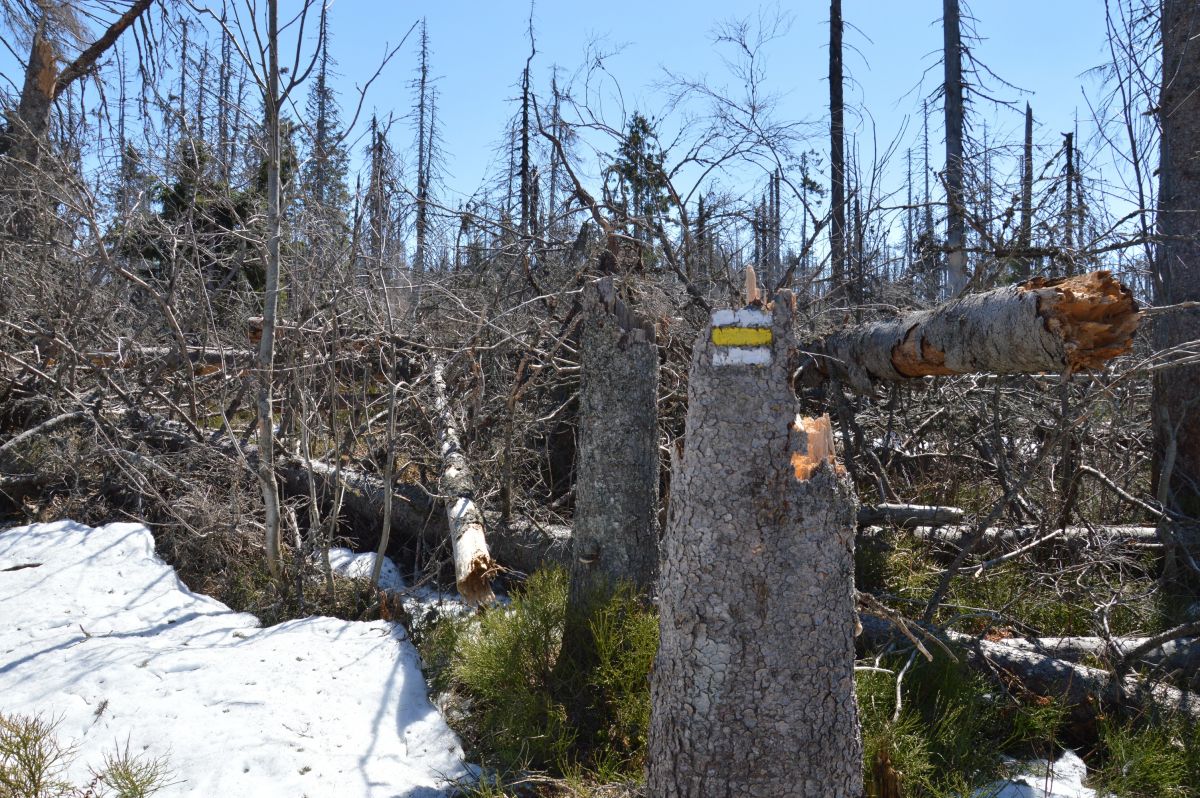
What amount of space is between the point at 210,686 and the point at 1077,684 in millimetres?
4144

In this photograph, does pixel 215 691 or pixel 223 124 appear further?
pixel 223 124

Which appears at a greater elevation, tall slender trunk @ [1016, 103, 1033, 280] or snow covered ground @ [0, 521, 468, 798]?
tall slender trunk @ [1016, 103, 1033, 280]

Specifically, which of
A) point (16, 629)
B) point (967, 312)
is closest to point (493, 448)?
point (16, 629)

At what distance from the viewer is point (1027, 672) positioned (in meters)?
3.68

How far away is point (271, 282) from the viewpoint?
4402mm

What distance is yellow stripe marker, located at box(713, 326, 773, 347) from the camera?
2.24 metres

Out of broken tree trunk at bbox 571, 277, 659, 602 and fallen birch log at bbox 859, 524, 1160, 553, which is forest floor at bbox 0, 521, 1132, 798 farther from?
fallen birch log at bbox 859, 524, 1160, 553

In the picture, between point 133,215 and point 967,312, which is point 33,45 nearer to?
point 133,215

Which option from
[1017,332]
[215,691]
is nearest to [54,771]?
[215,691]

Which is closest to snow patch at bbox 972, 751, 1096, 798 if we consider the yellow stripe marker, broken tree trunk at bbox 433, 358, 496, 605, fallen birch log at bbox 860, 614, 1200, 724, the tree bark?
→ fallen birch log at bbox 860, 614, 1200, 724

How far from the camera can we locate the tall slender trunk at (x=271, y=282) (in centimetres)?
432

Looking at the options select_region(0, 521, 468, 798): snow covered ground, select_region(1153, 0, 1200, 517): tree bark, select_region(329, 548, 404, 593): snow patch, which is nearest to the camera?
select_region(0, 521, 468, 798): snow covered ground

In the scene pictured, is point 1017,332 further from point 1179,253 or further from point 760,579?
point 1179,253

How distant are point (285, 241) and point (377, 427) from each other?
1854 millimetres
